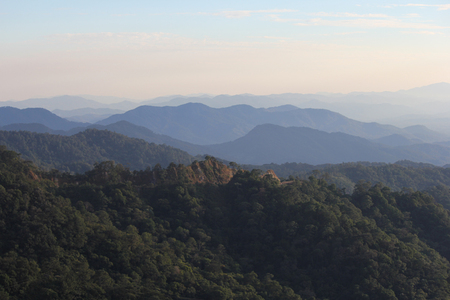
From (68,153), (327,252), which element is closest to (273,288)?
(327,252)

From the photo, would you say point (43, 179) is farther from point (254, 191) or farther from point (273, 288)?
point (273, 288)

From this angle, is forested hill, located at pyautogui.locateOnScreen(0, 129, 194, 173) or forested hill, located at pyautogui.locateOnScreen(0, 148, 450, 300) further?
forested hill, located at pyautogui.locateOnScreen(0, 129, 194, 173)

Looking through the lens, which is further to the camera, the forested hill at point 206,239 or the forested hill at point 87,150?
the forested hill at point 87,150

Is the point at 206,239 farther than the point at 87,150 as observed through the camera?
No

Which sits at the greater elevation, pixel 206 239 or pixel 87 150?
pixel 87 150
